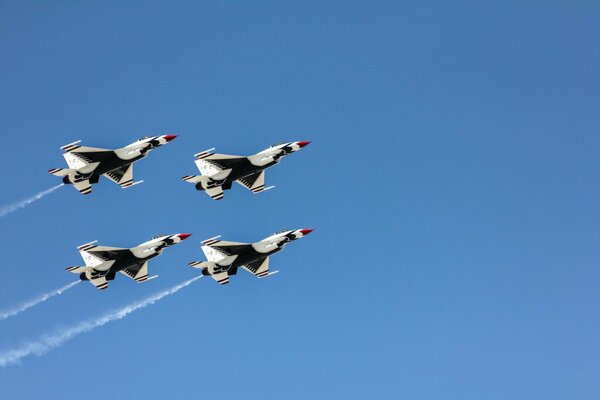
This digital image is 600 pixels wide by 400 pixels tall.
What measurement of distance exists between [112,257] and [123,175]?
26.9ft

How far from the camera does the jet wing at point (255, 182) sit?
519 feet

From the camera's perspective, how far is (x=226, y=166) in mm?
155625

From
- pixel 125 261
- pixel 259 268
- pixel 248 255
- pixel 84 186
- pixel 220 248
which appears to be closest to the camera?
pixel 125 261

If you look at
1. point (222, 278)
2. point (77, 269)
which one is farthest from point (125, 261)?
point (222, 278)

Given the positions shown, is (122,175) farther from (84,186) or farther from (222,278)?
(222,278)

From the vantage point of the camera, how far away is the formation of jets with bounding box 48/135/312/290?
152 meters

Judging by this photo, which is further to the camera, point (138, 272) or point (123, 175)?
point (123, 175)

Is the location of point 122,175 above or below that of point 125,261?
above

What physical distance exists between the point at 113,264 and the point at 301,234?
17.8 m

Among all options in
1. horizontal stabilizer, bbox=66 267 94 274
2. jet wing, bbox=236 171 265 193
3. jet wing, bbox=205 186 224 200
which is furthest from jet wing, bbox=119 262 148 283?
jet wing, bbox=236 171 265 193

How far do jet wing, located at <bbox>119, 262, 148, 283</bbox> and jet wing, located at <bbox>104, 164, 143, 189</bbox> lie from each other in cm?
769

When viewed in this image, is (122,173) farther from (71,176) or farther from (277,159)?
(277,159)

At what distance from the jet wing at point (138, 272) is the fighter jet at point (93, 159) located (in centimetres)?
819

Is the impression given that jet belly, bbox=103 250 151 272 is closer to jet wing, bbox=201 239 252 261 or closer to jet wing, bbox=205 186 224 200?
jet wing, bbox=201 239 252 261
